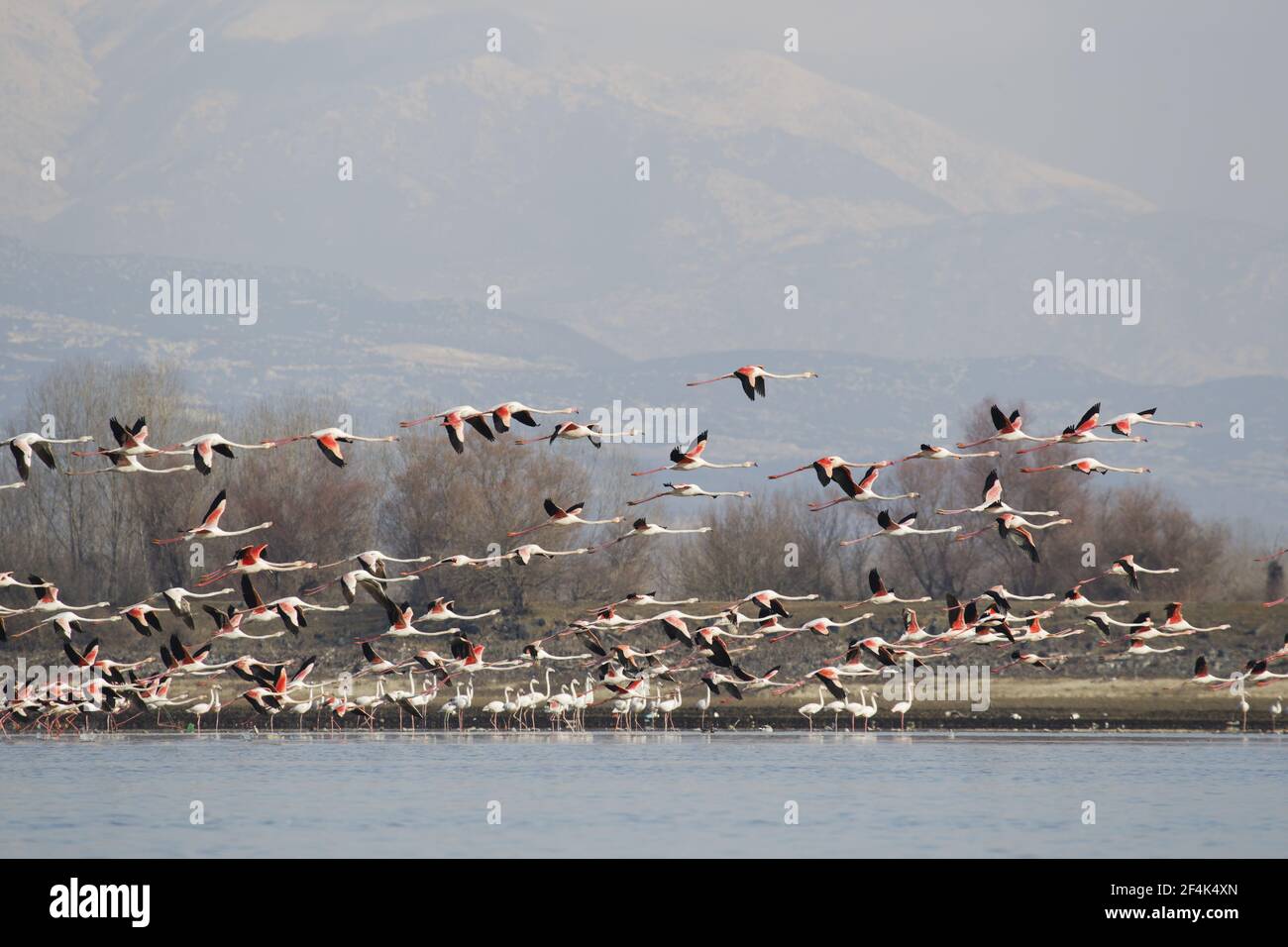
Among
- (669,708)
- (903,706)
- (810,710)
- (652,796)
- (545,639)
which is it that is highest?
(545,639)

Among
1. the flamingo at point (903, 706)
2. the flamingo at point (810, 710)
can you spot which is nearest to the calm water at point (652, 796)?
the flamingo at point (903, 706)

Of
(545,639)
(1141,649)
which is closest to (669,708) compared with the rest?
(545,639)

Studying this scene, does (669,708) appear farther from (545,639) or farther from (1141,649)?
(1141,649)

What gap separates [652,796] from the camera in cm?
3616

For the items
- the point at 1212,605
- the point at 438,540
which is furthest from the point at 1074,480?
the point at 438,540

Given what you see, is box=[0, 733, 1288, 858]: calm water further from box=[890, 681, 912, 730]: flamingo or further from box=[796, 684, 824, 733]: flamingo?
box=[796, 684, 824, 733]: flamingo

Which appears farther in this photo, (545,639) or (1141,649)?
(545,639)

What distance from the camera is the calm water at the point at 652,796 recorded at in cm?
3053

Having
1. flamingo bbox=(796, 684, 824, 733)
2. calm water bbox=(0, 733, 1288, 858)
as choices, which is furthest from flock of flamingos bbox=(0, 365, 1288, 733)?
calm water bbox=(0, 733, 1288, 858)

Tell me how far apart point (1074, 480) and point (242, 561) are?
54506mm

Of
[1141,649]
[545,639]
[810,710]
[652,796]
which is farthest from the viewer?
[810,710]

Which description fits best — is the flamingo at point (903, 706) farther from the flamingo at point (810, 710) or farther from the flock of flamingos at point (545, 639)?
the flamingo at point (810, 710)

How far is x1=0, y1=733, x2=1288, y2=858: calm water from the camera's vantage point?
100ft
